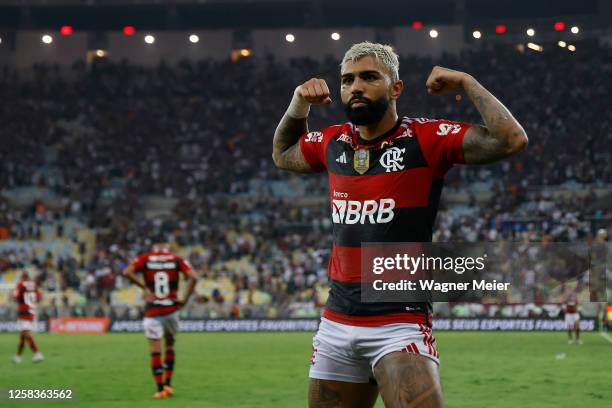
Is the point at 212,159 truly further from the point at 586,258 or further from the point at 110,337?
the point at 586,258

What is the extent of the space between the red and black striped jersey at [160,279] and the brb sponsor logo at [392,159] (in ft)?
34.2

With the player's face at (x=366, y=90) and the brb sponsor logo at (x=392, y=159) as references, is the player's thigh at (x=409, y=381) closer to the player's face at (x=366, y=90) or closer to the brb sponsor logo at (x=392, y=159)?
the brb sponsor logo at (x=392, y=159)

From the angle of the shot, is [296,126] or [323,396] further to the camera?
[296,126]

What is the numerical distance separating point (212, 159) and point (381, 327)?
42.8 meters

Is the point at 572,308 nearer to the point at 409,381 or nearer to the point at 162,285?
the point at 162,285

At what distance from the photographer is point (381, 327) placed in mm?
5512

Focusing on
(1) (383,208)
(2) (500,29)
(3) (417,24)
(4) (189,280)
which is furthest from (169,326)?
(2) (500,29)

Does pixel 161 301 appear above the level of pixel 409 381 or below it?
below

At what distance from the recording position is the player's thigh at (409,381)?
529cm

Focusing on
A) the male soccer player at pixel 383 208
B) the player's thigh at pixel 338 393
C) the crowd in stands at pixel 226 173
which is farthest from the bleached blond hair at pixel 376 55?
the crowd in stands at pixel 226 173

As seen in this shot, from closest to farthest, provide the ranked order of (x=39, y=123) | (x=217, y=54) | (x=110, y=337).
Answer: (x=110, y=337) → (x=39, y=123) → (x=217, y=54)

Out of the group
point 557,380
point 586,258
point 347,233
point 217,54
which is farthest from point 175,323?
point 217,54

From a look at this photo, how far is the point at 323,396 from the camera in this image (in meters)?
5.76

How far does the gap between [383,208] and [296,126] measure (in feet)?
3.68
